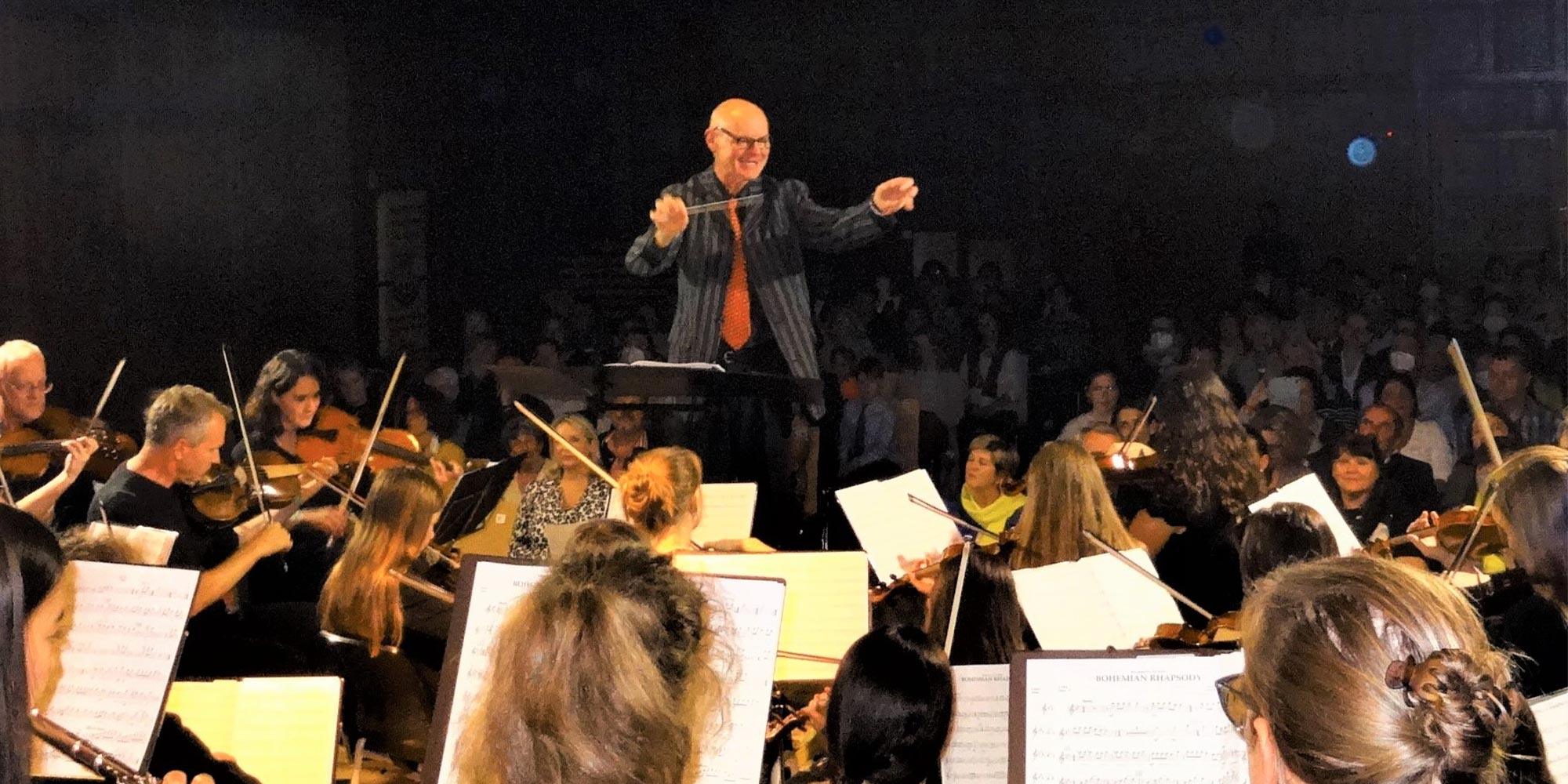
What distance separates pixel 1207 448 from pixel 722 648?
3.50 m

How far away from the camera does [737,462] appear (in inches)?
220

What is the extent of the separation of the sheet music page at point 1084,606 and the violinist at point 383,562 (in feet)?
5.48

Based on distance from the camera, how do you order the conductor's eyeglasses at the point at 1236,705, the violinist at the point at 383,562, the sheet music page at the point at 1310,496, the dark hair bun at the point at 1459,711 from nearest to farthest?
1. the dark hair bun at the point at 1459,711
2. the conductor's eyeglasses at the point at 1236,705
3. the sheet music page at the point at 1310,496
4. the violinist at the point at 383,562

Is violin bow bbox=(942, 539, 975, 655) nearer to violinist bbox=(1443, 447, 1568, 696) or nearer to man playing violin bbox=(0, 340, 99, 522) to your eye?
violinist bbox=(1443, 447, 1568, 696)

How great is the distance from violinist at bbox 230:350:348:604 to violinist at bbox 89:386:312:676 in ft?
2.44

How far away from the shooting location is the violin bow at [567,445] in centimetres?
521

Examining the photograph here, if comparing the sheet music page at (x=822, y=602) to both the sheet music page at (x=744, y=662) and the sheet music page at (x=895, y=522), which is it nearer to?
the sheet music page at (x=895, y=522)

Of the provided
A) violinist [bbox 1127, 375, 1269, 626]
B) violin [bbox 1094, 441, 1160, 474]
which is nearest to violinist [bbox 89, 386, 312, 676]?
violinist [bbox 1127, 375, 1269, 626]

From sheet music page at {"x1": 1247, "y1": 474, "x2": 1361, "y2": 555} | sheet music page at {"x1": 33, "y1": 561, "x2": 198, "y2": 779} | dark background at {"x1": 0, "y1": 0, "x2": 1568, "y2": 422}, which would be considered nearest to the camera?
sheet music page at {"x1": 33, "y1": 561, "x2": 198, "y2": 779}

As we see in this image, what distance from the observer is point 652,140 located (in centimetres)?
566

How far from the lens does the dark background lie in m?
5.48

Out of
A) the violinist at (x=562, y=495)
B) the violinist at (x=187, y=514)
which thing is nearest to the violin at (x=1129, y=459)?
the violinist at (x=562, y=495)

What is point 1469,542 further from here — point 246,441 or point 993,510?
point 246,441

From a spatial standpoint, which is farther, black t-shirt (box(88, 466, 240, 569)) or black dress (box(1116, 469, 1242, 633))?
black dress (box(1116, 469, 1242, 633))
